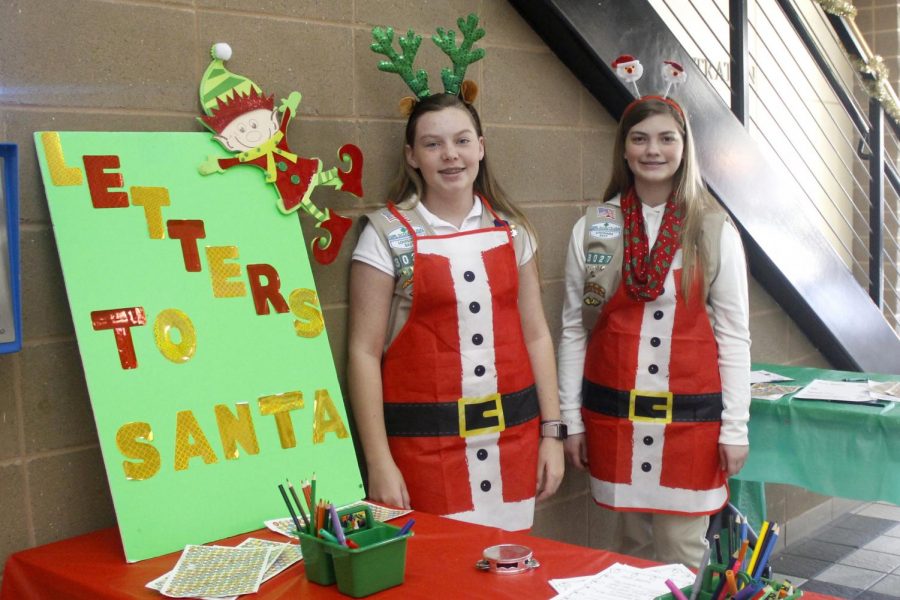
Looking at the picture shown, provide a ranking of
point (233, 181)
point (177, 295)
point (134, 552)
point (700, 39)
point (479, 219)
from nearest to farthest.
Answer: point (134, 552)
point (177, 295)
point (233, 181)
point (479, 219)
point (700, 39)

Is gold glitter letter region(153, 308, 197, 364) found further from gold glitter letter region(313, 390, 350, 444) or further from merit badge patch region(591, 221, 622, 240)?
merit badge patch region(591, 221, 622, 240)

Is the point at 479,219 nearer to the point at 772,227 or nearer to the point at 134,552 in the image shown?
the point at 134,552

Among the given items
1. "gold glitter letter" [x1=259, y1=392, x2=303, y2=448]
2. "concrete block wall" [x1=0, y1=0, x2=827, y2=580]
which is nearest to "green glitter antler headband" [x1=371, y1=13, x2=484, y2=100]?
"concrete block wall" [x1=0, y1=0, x2=827, y2=580]

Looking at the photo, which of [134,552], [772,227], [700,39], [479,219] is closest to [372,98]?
[479,219]

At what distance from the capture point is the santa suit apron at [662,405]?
7.97 ft

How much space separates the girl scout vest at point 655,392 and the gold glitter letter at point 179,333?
1109mm

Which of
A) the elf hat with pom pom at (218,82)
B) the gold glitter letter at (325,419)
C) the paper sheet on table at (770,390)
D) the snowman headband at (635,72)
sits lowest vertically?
the paper sheet on table at (770,390)

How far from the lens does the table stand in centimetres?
244

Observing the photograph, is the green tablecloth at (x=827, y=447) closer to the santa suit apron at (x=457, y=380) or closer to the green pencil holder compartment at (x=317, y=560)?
the santa suit apron at (x=457, y=380)

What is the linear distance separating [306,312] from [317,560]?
0.69m

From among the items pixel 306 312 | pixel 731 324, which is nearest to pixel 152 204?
pixel 306 312

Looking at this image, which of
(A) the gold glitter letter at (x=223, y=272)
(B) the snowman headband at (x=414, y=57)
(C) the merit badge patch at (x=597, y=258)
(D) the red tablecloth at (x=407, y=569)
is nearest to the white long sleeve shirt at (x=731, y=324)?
(C) the merit badge patch at (x=597, y=258)

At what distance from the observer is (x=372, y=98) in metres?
2.33

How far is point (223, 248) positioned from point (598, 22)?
1408 mm
